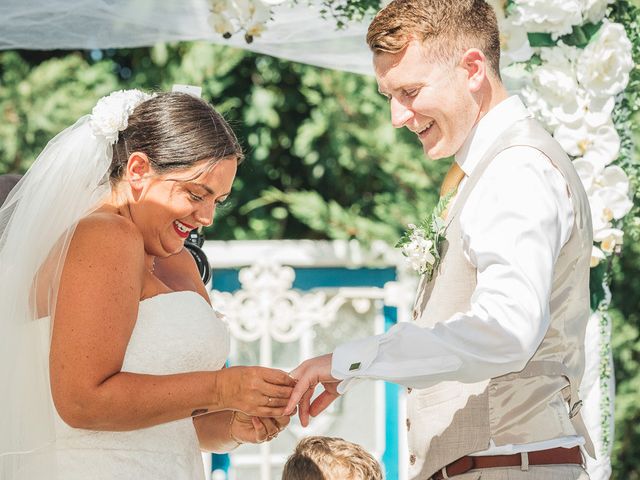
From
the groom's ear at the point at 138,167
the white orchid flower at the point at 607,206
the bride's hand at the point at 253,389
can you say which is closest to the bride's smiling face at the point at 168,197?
the groom's ear at the point at 138,167

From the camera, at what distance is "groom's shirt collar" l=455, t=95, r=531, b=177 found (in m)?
2.59

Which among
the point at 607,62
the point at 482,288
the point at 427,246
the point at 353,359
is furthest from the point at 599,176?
the point at 353,359

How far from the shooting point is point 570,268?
243 centimetres

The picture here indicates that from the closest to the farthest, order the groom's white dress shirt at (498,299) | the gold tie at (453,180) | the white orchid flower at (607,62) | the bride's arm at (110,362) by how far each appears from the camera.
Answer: the groom's white dress shirt at (498,299) < the bride's arm at (110,362) < the gold tie at (453,180) < the white orchid flower at (607,62)

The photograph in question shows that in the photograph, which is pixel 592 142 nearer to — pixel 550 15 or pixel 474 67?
pixel 550 15

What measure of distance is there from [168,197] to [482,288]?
3.27 feet

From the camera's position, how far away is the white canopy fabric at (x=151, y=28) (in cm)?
371

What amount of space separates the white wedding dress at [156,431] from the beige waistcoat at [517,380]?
0.69 m

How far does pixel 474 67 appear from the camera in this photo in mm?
2574

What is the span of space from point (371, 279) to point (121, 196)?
2633 millimetres

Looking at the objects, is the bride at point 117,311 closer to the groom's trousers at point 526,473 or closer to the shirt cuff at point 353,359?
the shirt cuff at point 353,359

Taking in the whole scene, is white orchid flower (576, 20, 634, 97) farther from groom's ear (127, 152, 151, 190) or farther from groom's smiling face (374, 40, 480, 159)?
groom's ear (127, 152, 151, 190)

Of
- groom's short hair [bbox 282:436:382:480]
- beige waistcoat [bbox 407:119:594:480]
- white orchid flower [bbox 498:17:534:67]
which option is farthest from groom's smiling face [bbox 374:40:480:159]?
white orchid flower [bbox 498:17:534:67]

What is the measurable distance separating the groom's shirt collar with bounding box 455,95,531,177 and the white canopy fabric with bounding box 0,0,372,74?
4.42 ft
